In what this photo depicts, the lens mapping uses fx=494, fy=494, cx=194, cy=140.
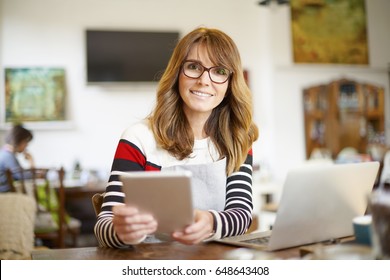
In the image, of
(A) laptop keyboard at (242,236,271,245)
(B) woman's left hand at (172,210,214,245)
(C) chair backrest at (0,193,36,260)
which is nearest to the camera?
(B) woman's left hand at (172,210,214,245)

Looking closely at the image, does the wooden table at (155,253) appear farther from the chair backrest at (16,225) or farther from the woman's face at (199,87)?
the chair backrest at (16,225)

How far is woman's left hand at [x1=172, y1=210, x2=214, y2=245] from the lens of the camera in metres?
0.95

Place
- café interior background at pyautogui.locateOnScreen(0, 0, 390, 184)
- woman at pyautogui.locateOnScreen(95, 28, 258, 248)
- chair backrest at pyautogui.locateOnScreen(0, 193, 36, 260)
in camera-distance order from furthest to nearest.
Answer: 1. café interior background at pyautogui.locateOnScreen(0, 0, 390, 184)
2. chair backrest at pyautogui.locateOnScreen(0, 193, 36, 260)
3. woman at pyautogui.locateOnScreen(95, 28, 258, 248)

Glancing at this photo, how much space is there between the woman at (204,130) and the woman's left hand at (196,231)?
0.46ft

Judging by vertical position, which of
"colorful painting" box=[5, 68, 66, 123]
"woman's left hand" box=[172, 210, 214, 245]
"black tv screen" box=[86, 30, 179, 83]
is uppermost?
"black tv screen" box=[86, 30, 179, 83]

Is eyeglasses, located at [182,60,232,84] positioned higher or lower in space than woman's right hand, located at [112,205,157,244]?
higher

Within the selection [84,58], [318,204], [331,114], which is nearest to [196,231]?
[318,204]

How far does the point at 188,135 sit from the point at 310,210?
0.42m

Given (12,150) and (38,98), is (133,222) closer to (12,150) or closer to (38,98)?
(12,150)

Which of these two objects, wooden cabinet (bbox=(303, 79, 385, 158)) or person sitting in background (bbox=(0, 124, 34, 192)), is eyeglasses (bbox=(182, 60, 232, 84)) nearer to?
person sitting in background (bbox=(0, 124, 34, 192))

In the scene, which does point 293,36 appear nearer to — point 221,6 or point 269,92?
point 269,92

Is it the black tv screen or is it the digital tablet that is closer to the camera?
the digital tablet

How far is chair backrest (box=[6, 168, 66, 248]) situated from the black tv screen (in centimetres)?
92

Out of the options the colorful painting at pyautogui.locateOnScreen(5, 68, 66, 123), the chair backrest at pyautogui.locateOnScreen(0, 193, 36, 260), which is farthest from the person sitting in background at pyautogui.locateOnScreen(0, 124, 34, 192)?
the chair backrest at pyautogui.locateOnScreen(0, 193, 36, 260)
